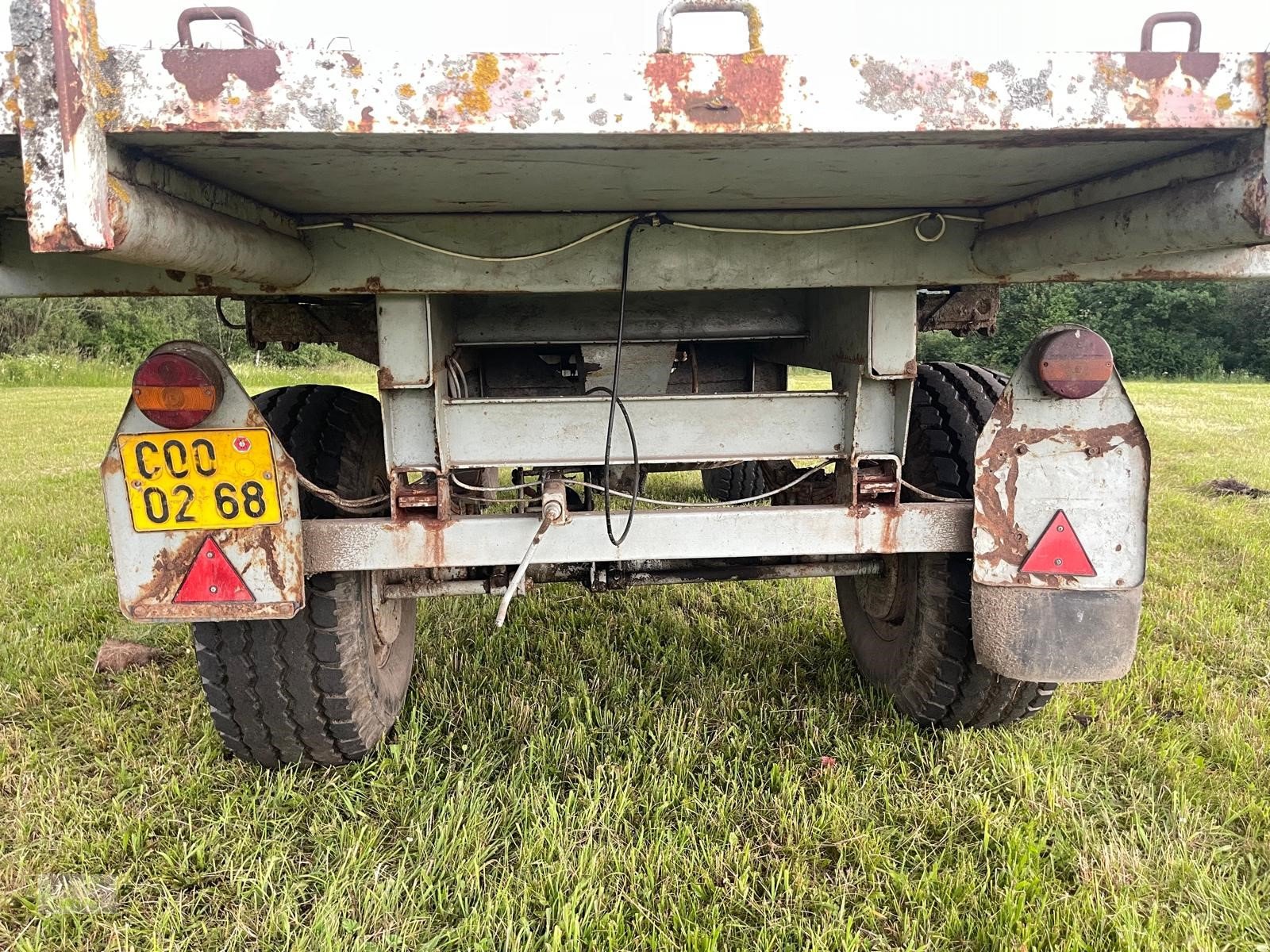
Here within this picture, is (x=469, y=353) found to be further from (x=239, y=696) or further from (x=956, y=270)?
(x=956, y=270)

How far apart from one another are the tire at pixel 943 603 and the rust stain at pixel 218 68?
5.33 ft

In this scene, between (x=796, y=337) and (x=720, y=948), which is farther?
(x=796, y=337)

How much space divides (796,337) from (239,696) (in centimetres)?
177

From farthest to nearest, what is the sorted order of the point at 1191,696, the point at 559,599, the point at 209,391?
1. the point at 559,599
2. the point at 1191,696
3. the point at 209,391

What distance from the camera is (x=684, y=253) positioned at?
176 cm

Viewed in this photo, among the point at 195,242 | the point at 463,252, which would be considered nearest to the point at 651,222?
the point at 463,252

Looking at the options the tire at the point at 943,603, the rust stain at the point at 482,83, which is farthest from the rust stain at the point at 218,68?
the tire at the point at 943,603

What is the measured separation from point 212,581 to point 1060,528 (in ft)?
5.94

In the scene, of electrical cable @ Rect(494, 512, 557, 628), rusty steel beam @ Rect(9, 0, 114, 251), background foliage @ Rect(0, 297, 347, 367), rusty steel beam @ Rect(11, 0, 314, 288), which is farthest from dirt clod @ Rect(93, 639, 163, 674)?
background foliage @ Rect(0, 297, 347, 367)

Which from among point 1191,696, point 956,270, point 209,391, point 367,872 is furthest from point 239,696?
point 1191,696

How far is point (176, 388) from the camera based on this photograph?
1601mm

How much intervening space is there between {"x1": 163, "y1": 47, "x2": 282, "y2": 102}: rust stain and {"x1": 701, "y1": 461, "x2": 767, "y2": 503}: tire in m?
3.38

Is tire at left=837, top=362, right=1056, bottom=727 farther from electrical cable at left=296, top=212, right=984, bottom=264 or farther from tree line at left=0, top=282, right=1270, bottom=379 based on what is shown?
tree line at left=0, top=282, right=1270, bottom=379

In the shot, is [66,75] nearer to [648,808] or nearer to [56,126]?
[56,126]
